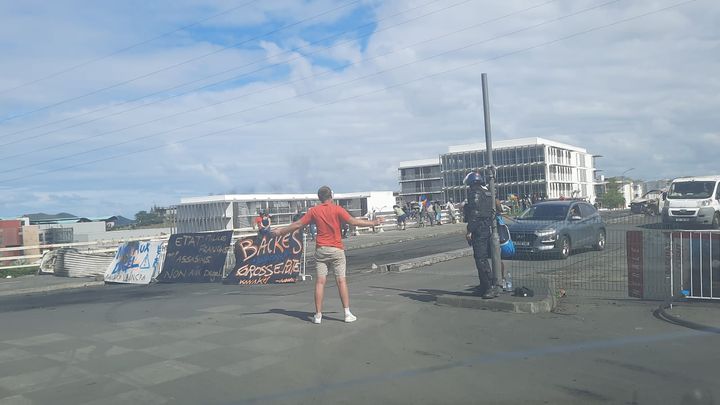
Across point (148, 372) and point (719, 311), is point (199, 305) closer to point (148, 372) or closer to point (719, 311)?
point (148, 372)

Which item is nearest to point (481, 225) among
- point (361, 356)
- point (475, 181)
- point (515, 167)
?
point (475, 181)

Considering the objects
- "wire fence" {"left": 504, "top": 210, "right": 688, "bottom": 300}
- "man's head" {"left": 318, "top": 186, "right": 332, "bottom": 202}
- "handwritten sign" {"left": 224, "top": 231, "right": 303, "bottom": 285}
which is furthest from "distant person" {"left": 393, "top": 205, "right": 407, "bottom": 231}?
"man's head" {"left": 318, "top": 186, "right": 332, "bottom": 202}

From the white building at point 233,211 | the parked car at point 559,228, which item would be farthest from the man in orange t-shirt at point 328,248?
the white building at point 233,211

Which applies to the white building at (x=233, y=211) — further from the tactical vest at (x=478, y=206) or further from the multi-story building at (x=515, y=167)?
the tactical vest at (x=478, y=206)

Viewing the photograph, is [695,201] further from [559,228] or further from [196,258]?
[196,258]

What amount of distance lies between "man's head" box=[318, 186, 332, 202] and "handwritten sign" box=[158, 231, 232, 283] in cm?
761

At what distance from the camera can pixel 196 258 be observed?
15703 millimetres

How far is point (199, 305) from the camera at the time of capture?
1055 centimetres

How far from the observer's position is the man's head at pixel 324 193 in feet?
26.8

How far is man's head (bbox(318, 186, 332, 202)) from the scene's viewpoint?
8172 millimetres

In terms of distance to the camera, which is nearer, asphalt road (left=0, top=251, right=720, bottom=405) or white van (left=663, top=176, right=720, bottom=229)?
asphalt road (left=0, top=251, right=720, bottom=405)

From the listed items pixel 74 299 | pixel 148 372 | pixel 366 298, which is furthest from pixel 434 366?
pixel 74 299

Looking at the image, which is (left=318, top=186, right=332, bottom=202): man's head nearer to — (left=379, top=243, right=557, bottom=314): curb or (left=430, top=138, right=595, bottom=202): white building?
(left=379, top=243, right=557, bottom=314): curb

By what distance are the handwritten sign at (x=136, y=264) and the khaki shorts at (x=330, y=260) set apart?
9782 mm
